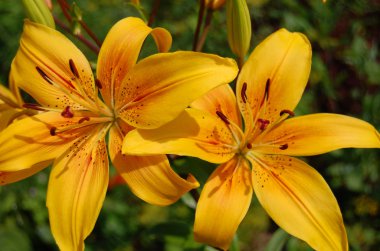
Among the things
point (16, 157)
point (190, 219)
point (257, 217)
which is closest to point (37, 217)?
point (190, 219)

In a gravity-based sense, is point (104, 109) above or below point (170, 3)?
above

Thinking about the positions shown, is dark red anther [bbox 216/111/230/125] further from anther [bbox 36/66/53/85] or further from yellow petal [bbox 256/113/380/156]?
anther [bbox 36/66/53/85]

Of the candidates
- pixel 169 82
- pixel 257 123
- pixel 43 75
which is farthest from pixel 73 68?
pixel 257 123

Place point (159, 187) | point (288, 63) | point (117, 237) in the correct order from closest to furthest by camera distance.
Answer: point (159, 187), point (288, 63), point (117, 237)

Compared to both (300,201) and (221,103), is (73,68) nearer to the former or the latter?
(221,103)

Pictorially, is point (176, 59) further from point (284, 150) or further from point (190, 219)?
point (190, 219)

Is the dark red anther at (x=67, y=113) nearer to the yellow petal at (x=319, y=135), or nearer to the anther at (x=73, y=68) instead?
the anther at (x=73, y=68)

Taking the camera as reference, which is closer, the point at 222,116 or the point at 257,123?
the point at 222,116

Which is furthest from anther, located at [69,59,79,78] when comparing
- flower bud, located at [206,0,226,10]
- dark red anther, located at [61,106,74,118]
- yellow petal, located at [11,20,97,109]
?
flower bud, located at [206,0,226,10]
